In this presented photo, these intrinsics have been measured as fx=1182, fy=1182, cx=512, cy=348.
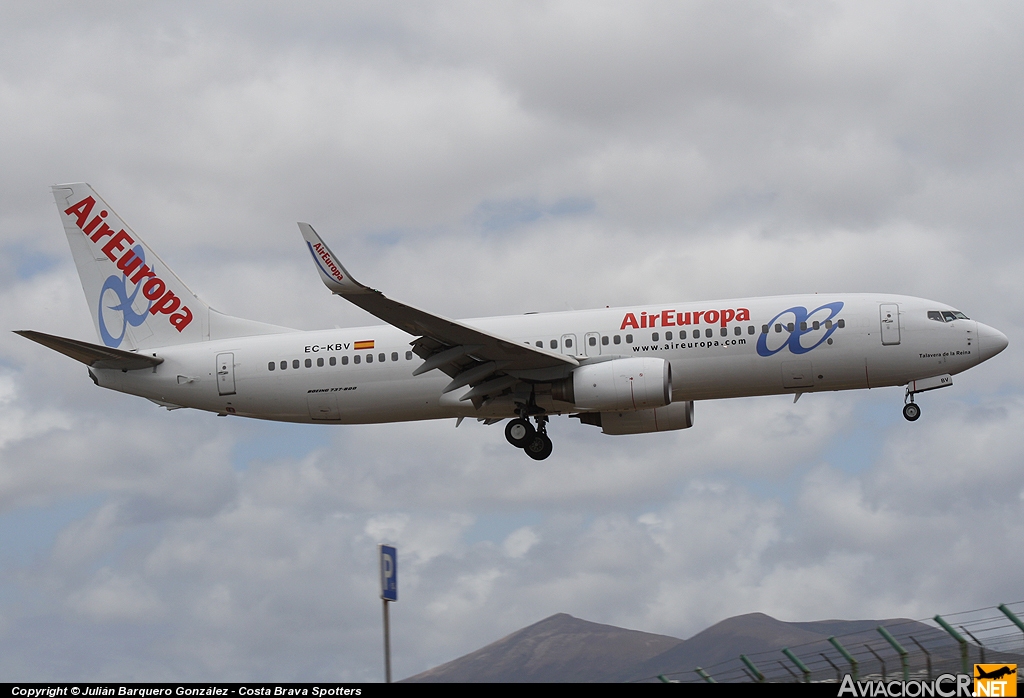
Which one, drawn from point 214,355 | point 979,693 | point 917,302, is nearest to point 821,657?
point 979,693

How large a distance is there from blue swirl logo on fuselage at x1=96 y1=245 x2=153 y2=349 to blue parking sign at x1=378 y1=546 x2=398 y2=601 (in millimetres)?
25430

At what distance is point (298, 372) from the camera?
130 ft

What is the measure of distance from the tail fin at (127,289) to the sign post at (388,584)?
22357 millimetres

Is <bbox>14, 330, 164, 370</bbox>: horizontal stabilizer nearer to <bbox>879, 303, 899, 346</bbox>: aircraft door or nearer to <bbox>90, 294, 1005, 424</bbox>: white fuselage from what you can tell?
<bbox>90, 294, 1005, 424</bbox>: white fuselage

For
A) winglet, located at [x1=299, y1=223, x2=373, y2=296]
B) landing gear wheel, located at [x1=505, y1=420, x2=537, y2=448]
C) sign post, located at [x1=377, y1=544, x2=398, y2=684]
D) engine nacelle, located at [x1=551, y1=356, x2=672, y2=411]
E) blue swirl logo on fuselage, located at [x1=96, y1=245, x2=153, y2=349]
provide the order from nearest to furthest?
sign post, located at [x1=377, y1=544, x2=398, y2=684], winglet, located at [x1=299, y1=223, x2=373, y2=296], engine nacelle, located at [x1=551, y1=356, x2=672, y2=411], landing gear wheel, located at [x1=505, y1=420, x2=537, y2=448], blue swirl logo on fuselage, located at [x1=96, y1=245, x2=153, y2=349]

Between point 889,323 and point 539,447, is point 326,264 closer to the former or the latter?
point 539,447

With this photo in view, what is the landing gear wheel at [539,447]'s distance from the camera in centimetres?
3881

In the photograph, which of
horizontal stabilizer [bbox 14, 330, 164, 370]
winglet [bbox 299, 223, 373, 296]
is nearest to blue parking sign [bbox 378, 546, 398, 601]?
winglet [bbox 299, 223, 373, 296]

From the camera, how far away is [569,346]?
3788cm

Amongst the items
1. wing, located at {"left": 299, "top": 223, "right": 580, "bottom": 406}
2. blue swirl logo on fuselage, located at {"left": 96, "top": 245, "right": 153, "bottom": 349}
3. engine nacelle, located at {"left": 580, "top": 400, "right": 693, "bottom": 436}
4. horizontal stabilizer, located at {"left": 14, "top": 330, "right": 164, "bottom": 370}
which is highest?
blue swirl logo on fuselage, located at {"left": 96, "top": 245, "right": 153, "bottom": 349}

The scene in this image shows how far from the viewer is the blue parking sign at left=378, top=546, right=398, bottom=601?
20.8 metres

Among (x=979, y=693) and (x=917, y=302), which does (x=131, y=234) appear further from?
(x=979, y=693)

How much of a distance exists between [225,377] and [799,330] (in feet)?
62.5

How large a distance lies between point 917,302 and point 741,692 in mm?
20510
